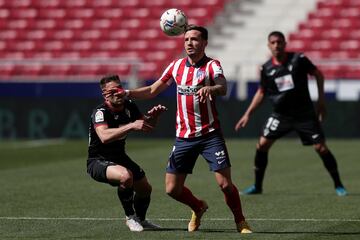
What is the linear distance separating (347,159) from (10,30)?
639 inches

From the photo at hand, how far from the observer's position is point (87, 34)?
3225 cm

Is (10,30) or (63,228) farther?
(10,30)

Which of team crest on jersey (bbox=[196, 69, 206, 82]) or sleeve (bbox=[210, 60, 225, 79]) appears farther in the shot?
team crest on jersey (bbox=[196, 69, 206, 82])

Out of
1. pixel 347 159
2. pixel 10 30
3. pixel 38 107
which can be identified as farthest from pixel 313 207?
pixel 10 30

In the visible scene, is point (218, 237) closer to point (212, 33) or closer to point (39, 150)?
point (39, 150)

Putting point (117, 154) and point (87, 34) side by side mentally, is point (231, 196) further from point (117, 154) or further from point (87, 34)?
point (87, 34)

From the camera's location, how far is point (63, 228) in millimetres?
10586

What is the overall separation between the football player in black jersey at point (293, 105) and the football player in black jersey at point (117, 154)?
359 cm

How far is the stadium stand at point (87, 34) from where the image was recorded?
30.4 metres

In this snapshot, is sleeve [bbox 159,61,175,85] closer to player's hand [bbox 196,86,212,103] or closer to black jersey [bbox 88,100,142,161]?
black jersey [bbox 88,100,142,161]

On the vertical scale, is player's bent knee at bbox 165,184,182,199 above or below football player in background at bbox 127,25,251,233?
below

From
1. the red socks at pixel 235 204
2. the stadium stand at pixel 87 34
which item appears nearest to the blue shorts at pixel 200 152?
the red socks at pixel 235 204

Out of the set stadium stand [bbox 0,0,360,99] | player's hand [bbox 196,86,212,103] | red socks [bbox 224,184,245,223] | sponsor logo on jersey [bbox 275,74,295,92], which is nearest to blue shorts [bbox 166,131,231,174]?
red socks [bbox 224,184,245,223]

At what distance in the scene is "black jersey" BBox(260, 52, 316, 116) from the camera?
46.3ft
